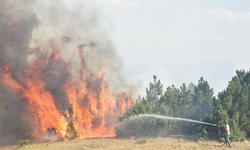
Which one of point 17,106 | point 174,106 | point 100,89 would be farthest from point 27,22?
point 174,106

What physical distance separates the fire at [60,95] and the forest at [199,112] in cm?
704

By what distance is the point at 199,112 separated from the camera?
4100 centimetres

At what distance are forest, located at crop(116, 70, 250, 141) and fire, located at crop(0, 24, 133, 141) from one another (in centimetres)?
704

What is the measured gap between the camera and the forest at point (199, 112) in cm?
2814

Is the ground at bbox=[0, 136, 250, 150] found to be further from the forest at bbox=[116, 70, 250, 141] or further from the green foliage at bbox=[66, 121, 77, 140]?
the green foliage at bbox=[66, 121, 77, 140]

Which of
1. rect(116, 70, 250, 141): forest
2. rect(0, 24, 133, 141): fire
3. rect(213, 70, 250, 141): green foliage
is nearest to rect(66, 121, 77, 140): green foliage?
rect(0, 24, 133, 141): fire

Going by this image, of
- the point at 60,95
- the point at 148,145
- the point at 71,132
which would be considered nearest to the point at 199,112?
the point at 148,145

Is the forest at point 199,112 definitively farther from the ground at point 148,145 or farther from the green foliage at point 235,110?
the ground at point 148,145

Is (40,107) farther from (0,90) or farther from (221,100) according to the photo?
(221,100)

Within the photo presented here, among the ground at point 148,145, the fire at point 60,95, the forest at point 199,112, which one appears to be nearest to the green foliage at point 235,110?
the forest at point 199,112

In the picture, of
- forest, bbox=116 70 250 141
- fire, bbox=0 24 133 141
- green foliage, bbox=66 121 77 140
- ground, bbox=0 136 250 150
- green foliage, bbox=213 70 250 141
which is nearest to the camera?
ground, bbox=0 136 250 150

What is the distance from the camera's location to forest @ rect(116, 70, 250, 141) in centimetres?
2814

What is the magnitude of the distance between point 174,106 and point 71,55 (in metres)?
19.4

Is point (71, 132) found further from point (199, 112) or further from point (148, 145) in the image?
point (199, 112)
